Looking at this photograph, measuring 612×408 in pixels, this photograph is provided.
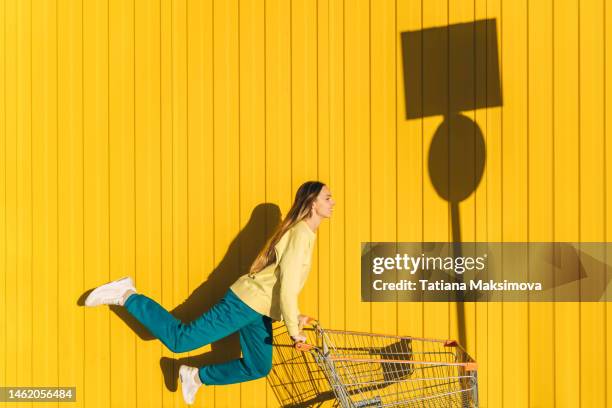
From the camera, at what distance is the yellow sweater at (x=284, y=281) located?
161 inches

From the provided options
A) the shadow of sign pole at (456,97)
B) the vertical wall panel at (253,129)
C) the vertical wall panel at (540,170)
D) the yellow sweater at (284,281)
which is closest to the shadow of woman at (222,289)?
the vertical wall panel at (253,129)

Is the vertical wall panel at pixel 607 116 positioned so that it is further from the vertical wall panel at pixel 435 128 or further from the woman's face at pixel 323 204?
the woman's face at pixel 323 204

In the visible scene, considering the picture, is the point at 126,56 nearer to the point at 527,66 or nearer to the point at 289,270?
the point at 289,270

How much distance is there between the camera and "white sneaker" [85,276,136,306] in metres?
4.55

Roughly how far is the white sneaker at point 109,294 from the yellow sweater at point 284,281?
79 centimetres

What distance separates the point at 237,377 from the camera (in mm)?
4531

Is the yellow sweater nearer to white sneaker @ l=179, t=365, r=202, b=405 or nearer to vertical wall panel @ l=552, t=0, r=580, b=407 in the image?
white sneaker @ l=179, t=365, r=202, b=405

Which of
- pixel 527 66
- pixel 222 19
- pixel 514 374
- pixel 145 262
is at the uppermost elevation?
pixel 222 19

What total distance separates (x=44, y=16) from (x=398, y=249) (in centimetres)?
304

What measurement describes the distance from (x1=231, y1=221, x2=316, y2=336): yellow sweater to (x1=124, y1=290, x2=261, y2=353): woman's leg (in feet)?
0.24

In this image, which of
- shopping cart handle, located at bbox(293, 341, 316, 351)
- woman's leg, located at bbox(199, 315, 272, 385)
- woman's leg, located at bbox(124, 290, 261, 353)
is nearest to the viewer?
shopping cart handle, located at bbox(293, 341, 316, 351)

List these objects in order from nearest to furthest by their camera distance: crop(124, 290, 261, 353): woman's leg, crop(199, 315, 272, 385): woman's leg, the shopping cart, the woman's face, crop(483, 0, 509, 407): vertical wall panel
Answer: the woman's face < crop(124, 290, 261, 353): woman's leg < crop(199, 315, 272, 385): woman's leg < the shopping cart < crop(483, 0, 509, 407): vertical wall panel

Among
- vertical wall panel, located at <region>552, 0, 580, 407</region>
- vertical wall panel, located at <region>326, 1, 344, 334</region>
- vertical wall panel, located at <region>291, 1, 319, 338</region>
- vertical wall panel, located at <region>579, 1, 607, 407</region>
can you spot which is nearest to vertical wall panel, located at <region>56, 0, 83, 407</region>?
vertical wall panel, located at <region>291, 1, 319, 338</region>

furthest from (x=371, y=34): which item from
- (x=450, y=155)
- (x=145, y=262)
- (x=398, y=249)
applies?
(x=145, y=262)
